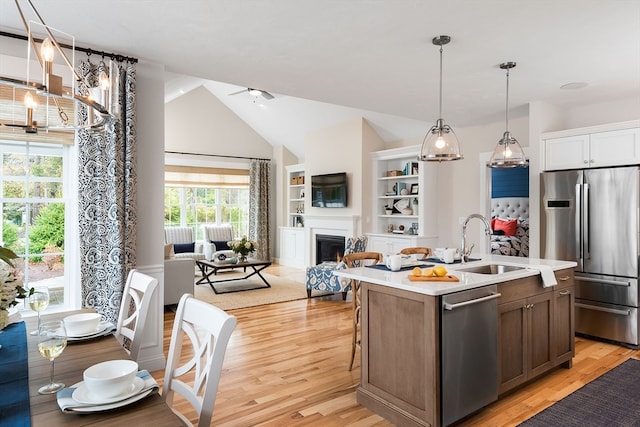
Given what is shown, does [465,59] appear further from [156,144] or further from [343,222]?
[343,222]

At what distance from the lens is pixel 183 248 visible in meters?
8.46

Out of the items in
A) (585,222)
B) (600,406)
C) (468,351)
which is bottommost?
(600,406)

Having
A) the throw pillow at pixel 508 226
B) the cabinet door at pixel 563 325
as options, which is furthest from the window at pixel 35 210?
the throw pillow at pixel 508 226

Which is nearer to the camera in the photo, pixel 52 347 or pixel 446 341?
Answer: pixel 52 347

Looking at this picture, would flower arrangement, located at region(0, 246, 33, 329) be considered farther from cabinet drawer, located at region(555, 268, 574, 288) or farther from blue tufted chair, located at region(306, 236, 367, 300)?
blue tufted chair, located at region(306, 236, 367, 300)

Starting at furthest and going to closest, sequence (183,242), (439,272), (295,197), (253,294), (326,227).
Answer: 1. (295,197)
2. (183,242)
3. (326,227)
4. (253,294)
5. (439,272)

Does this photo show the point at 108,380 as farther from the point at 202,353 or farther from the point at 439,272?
the point at 439,272

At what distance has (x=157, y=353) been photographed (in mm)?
3496

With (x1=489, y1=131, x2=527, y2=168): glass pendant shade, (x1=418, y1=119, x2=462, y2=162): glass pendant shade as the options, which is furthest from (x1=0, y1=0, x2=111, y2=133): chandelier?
(x1=489, y1=131, x2=527, y2=168): glass pendant shade

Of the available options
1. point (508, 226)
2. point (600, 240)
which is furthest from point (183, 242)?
point (600, 240)

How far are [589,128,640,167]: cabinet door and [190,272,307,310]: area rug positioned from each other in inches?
169

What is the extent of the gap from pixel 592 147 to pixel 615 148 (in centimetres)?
21

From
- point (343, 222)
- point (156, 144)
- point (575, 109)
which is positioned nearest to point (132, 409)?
point (156, 144)

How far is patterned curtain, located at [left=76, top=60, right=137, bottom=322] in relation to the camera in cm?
314
